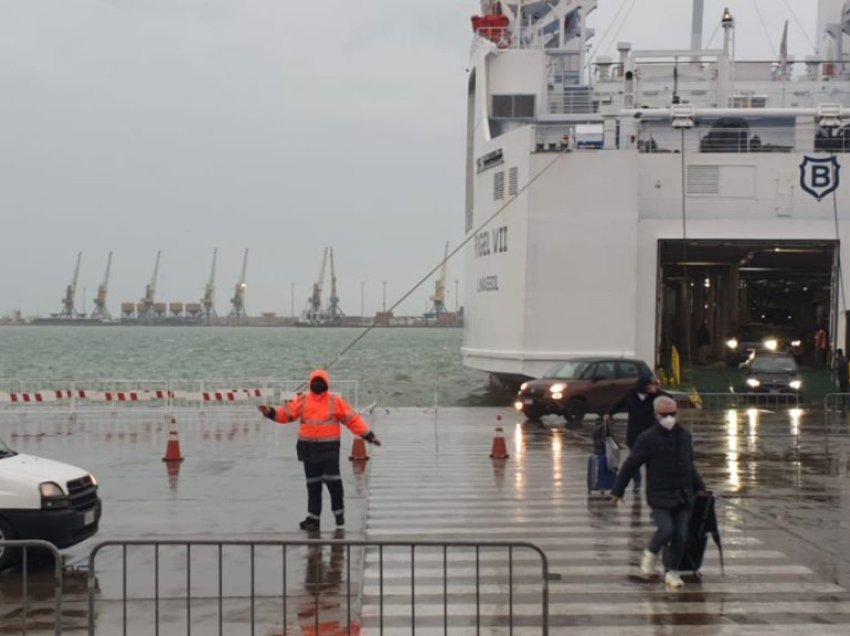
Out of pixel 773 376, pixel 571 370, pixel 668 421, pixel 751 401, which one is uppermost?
pixel 668 421

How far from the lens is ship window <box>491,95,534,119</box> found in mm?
40594

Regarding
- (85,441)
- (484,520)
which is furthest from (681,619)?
(85,441)

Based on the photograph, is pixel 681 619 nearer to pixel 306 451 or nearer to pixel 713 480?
pixel 306 451

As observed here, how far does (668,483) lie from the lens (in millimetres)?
10078

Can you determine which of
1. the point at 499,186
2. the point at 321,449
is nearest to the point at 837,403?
the point at 499,186

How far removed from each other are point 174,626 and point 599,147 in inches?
1204

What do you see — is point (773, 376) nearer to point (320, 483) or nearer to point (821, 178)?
point (821, 178)

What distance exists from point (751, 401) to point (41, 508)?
88.7 ft

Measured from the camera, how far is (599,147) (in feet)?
122

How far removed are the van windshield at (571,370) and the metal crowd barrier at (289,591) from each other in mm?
15306

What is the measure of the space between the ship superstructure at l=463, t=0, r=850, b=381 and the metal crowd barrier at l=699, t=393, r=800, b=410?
2154mm

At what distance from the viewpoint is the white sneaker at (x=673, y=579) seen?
9.78 metres

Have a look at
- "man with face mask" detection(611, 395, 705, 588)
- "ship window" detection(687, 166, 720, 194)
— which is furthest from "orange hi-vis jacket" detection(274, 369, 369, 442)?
"ship window" detection(687, 166, 720, 194)

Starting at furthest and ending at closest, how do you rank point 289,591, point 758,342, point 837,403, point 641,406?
point 758,342, point 837,403, point 641,406, point 289,591
